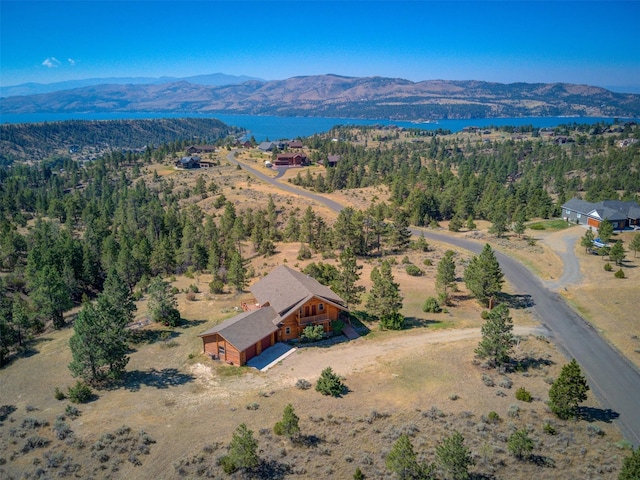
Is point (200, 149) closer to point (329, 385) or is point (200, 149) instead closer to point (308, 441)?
point (329, 385)

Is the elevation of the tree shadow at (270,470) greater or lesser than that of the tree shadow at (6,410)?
greater

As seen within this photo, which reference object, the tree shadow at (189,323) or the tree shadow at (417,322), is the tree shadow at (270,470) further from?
the tree shadow at (189,323)

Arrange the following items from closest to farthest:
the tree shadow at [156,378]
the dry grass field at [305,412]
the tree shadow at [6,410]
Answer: the dry grass field at [305,412] → the tree shadow at [6,410] → the tree shadow at [156,378]

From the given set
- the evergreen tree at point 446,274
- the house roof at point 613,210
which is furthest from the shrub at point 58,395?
the house roof at point 613,210

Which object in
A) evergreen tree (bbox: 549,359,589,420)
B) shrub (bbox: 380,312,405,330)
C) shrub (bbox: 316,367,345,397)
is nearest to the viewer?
evergreen tree (bbox: 549,359,589,420)

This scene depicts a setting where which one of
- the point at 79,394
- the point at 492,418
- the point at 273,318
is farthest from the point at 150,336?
the point at 492,418

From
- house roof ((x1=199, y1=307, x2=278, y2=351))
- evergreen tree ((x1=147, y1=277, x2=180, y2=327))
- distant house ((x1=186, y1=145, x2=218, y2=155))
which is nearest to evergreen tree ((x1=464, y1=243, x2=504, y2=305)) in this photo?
house roof ((x1=199, y1=307, x2=278, y2=351))

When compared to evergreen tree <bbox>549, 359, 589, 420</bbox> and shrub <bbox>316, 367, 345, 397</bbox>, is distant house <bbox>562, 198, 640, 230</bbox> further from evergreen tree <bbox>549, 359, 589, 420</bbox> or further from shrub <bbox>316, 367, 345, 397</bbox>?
shrub <bbox>316, 367, 345, 397</bbox>
